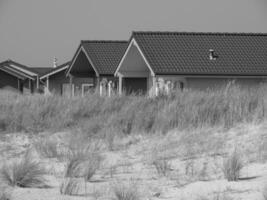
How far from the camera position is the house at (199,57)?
1147 inches

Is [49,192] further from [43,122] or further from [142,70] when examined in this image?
[142,70]

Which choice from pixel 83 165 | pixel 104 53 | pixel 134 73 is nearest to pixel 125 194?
pixel 83 165

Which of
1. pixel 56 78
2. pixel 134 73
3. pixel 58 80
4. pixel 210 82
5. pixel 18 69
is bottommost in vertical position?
pixel 210 82

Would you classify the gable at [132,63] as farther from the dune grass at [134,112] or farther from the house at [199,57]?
the dune grass at [134,112]

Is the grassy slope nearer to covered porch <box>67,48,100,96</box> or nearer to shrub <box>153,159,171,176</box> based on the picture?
shrub <box>153,159,171,176</box>

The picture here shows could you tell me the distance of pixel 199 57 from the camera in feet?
99.1

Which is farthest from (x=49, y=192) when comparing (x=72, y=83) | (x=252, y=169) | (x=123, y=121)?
(x=72, y=83)

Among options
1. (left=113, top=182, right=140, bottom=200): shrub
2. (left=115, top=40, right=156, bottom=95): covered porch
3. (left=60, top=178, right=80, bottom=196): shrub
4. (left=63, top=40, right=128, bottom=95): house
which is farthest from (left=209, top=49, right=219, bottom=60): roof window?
(left=113, top=182, right=140, bottom=200): shrub

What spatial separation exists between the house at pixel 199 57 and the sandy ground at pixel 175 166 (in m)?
12.4

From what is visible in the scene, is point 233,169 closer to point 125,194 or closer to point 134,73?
point 125,194

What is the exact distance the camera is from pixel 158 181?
416 inches

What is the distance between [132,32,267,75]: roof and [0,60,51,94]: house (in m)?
18.0

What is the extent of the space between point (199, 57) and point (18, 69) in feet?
69.5

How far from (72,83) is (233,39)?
13164 millimetres
